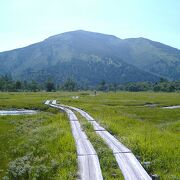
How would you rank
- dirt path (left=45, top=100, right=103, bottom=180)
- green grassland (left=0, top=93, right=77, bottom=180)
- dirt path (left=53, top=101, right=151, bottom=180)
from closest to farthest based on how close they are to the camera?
dirt path (left=53, top=101, right=151, bottom=180) < dirt path (left=45, top=100, right=103, bottom=180) < green grassland (left=0, top=93, right=77, bottom=180)

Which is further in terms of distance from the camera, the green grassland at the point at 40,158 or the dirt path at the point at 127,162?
the green grassland at the point at 40,158

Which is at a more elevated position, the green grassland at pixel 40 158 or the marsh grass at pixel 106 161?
the marsh grass at pixel 106 161

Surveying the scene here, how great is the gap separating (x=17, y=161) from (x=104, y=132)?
10.1 meters

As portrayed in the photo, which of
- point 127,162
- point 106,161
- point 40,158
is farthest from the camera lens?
point 40,158

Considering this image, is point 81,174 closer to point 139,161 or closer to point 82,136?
point 139,161

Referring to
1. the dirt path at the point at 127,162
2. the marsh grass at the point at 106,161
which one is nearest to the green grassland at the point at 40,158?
the marsh grass at the point at 106,161

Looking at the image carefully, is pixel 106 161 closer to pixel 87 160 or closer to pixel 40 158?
pixel 87 160

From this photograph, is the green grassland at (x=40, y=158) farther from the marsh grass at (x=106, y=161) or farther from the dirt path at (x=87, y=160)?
the marsh grass at (x=106, y=161)

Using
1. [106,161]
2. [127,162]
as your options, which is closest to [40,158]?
[106,161]

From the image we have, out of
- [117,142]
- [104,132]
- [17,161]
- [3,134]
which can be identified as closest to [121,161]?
[117,142]

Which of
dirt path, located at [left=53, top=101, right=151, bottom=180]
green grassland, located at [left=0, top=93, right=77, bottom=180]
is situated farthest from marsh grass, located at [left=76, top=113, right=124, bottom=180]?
green grassland, located at [left=0, top=93, right=77, bottom=180]

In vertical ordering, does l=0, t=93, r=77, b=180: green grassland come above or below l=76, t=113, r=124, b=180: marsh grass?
below

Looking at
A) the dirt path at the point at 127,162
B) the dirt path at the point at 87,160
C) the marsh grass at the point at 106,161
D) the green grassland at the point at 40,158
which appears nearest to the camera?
the dirt path at the point at 127,162

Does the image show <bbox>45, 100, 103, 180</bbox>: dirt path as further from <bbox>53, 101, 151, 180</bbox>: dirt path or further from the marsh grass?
<bbox>53, 101, 151, 180</bbox>: dirt path
